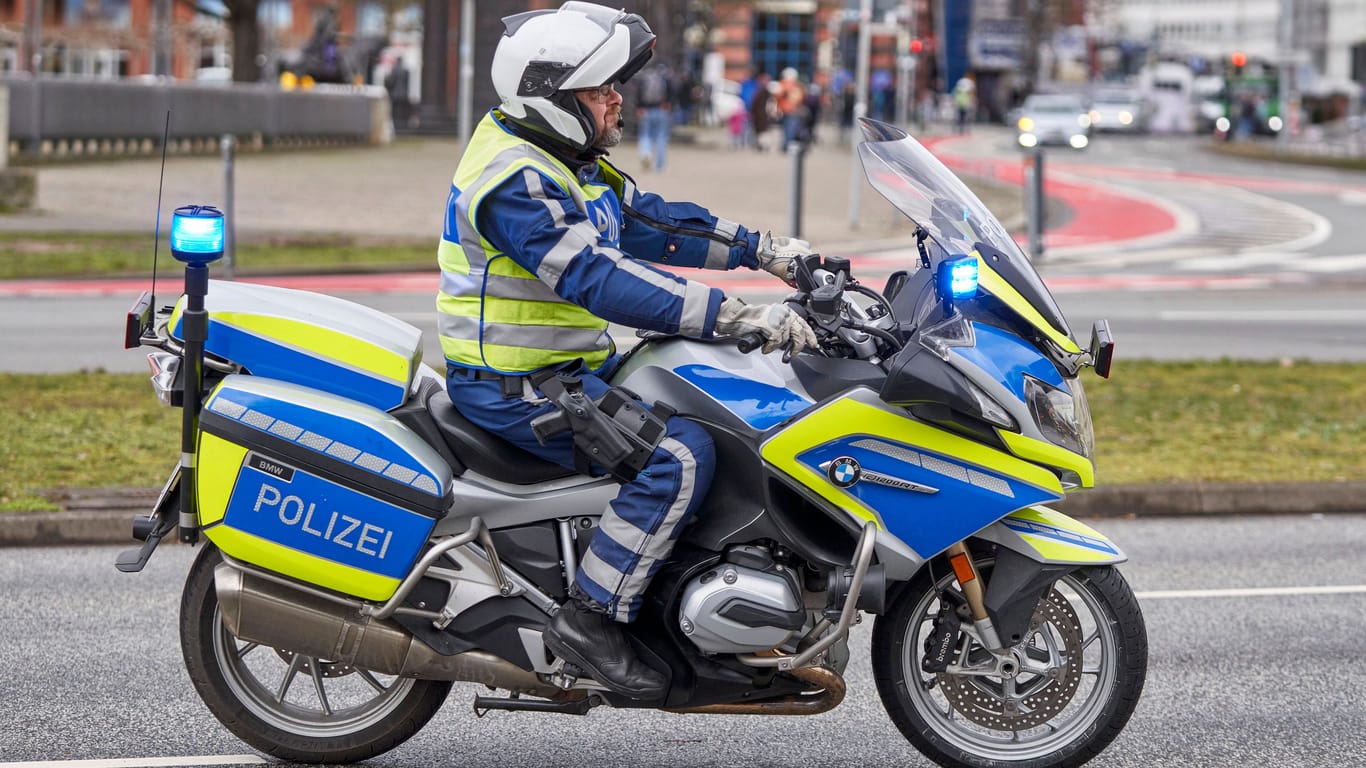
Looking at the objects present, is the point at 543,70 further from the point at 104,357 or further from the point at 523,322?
the point at 104,357

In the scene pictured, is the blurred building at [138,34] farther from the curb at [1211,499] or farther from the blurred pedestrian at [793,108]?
the curb at [1211,499]

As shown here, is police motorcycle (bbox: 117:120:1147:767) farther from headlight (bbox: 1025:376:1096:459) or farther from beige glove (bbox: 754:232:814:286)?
beige glove (bbox: 754:232:814:286)

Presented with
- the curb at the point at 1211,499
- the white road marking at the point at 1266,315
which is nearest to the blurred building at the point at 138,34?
the white road marking at the point at 1266,315

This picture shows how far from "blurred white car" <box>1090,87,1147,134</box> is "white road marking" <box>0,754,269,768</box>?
59642 mm

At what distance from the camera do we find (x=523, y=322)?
4.18 metres

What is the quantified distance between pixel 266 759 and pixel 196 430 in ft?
2.99

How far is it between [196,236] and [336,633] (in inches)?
39.2

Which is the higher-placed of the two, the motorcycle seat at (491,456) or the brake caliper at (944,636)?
the motorcycle seat at (491,456)

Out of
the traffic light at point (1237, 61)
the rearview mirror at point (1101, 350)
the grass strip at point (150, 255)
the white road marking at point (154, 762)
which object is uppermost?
the traffic light at point (1237, 61)

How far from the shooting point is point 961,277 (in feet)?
13.3

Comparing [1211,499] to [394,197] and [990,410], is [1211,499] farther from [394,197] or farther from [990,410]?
[394,197]

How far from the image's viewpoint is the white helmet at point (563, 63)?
4051 mm

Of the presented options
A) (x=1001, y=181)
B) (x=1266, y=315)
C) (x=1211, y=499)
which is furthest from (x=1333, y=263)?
(x=1211, y=499)

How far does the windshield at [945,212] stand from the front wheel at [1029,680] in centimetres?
66
